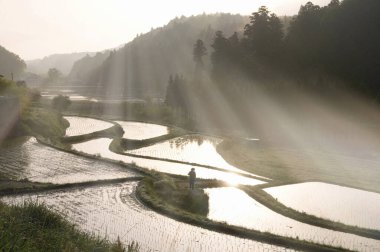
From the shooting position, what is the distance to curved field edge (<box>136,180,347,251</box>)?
445 inches

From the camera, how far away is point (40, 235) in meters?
8.62

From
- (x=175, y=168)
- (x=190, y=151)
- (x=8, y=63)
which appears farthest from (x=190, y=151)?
(x=8, y=63)

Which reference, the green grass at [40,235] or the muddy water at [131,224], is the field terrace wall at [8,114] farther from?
the green grass at [40,235]

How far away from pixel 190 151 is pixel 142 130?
10.9 metres

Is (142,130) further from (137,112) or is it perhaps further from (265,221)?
(265,221)

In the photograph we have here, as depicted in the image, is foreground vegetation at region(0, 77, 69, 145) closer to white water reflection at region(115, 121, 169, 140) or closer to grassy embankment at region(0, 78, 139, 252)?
white water reflection at region(115, 121, 169, 140)

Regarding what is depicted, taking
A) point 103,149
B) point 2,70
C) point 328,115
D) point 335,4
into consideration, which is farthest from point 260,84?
point 2,70

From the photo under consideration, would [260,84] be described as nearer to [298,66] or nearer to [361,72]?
[298,66]

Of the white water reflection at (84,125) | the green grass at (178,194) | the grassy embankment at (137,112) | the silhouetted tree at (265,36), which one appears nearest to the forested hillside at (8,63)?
the grassy embankment at (137,112)

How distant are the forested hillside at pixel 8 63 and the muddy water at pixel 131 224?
110 meters

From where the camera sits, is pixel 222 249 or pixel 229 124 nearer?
pixel 222 249

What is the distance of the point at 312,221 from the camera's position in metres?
13.5

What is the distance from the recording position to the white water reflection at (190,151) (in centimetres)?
2453

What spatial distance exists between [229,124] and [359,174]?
2422cm
